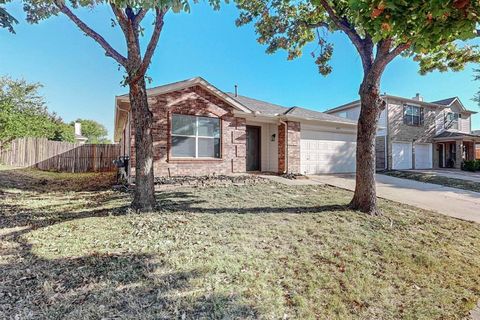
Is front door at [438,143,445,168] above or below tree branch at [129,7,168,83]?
below

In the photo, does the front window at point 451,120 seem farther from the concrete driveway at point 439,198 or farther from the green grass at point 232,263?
the green grass at point 232,263

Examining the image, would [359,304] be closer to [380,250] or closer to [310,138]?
[380,250]

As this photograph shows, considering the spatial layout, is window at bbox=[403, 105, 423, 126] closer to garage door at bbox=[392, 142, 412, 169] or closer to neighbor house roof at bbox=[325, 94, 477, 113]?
neighbor house roof at bbox=[325, 94, 477, 113]

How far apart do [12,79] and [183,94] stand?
22804 millimetres

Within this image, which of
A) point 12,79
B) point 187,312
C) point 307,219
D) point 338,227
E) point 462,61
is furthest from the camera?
point 12,79

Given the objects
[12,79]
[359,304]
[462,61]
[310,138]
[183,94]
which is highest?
[12,79]

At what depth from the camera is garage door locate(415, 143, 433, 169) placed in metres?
20.8

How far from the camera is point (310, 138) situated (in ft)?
45.4

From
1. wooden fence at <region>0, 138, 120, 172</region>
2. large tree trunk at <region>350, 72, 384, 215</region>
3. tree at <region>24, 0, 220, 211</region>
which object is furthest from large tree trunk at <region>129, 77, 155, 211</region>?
wooden fence at <region>0, 138, 120, 172</region>

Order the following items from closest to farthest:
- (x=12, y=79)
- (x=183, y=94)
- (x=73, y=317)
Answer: (x=73, y=317)
(x=183, y=94)
(x=12, y=79)

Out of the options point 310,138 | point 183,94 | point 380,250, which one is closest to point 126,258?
point 380,250

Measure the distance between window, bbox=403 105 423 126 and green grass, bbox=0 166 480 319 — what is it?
1633 cm

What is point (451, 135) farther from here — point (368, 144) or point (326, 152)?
point (368, 144)

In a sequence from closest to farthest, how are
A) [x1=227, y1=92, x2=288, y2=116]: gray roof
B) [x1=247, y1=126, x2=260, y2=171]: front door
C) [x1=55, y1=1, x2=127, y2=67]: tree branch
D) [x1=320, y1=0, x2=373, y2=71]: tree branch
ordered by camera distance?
[x1=55, y1=1, x2=127, y2=67]: tree branch → [x1=320, y1=0, x2=373, y2=71]: tree branch → [x1=227, y1=92, x2=288, y2=116]: gray roof → [x1=247, y1=126, x2=260, y2=171]: front door
